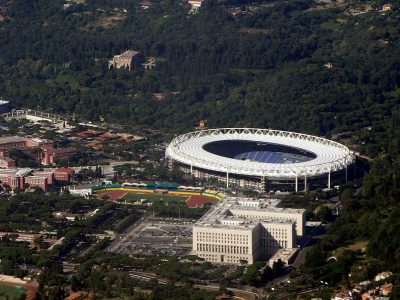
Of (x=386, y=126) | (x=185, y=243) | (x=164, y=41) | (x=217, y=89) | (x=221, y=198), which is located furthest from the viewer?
(x=164, y=41)

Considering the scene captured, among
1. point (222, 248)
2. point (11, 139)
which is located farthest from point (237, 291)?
point (11, 139)

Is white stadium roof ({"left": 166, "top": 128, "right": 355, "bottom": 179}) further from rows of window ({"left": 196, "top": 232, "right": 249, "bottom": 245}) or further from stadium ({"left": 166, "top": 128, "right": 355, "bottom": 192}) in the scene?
rows of window ({"left": 196, "top": 232, "right": 249, "bottom": 245})

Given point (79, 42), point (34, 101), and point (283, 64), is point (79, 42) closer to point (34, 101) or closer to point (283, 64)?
point (34, 101)

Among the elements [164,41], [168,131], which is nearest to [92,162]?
[168,131]

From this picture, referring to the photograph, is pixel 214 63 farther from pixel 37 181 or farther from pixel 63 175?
pixel 37 181

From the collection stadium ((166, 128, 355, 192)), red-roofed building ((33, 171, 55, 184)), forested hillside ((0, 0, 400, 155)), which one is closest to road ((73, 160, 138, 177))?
red-roofed building ((33, 171, 55, 184))

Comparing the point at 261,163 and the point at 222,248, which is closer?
the point at 222,248
